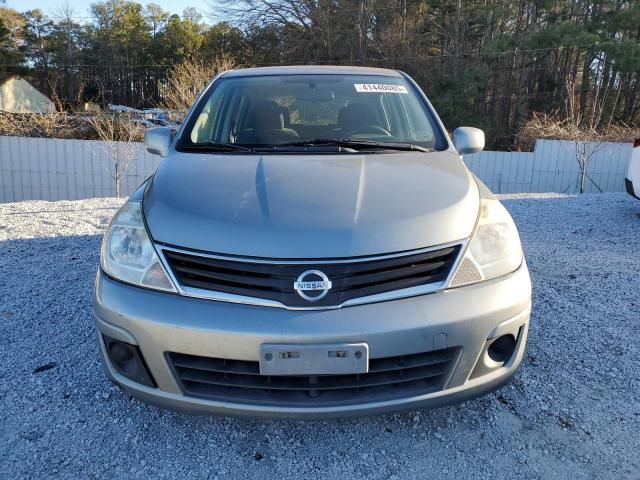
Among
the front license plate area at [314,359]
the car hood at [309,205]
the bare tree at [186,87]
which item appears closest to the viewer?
the front license plate area at [314,359]

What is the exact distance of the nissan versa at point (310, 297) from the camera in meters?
1.77

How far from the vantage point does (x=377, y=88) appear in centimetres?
338

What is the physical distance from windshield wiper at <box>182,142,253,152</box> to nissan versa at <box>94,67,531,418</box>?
55 cm

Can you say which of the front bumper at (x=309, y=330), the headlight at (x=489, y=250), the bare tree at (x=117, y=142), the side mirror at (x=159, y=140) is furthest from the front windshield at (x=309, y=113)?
the bare tree at (x=117, y=142)

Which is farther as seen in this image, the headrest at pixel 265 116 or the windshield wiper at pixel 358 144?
the headrest at pixel 265 116

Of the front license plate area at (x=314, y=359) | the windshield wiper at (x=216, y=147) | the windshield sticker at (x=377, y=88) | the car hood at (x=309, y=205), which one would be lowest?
the front license plate area at (x=314, y=359)

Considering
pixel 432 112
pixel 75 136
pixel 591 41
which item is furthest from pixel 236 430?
pixel 591 41

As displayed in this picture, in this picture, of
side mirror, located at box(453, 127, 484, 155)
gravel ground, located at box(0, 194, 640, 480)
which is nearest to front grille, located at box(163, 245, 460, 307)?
gravel ground, located at box(0, 194, 640, 480)

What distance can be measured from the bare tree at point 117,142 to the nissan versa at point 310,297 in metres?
9.61

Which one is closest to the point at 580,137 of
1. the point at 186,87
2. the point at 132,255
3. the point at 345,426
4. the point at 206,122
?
the point at 186,87

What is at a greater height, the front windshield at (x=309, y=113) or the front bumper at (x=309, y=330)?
the front windshield at (x=309, y=113)

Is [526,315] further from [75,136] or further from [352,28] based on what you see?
[352,28]

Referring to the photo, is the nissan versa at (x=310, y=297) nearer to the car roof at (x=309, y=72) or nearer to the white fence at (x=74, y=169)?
the car roof at (x=309, y=72)

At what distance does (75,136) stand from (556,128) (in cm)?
1369
